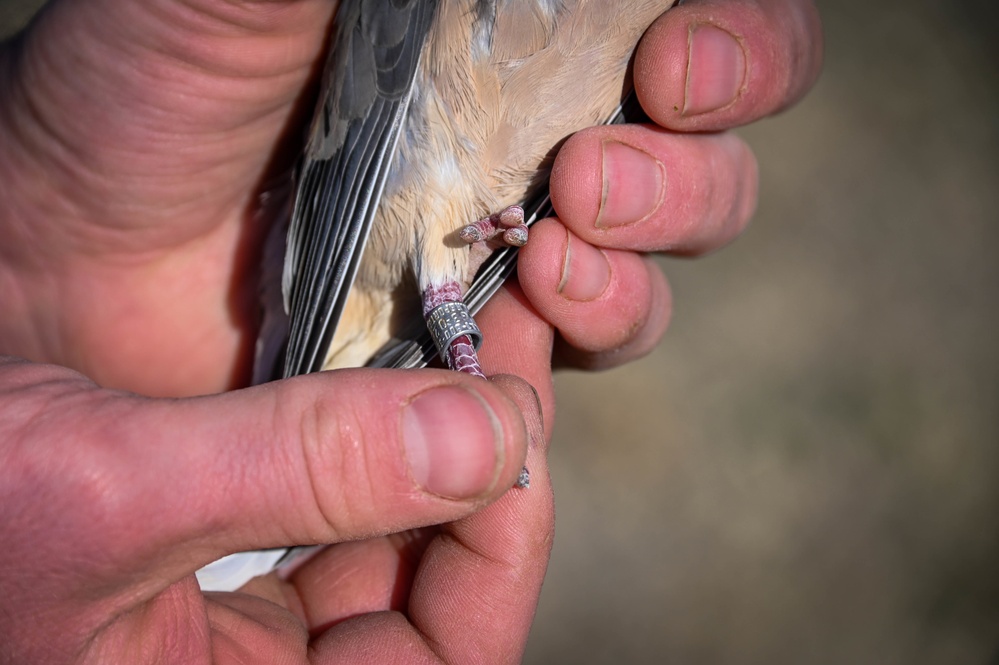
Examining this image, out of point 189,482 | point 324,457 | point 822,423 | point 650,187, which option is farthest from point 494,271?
point 822,423

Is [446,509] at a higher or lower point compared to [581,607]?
higher

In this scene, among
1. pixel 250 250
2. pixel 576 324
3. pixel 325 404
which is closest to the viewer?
pixel 325 404

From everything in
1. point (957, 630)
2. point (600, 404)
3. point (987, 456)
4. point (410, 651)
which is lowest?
point (957, 630)

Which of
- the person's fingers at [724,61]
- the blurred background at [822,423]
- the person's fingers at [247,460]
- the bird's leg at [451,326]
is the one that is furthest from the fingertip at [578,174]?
the blurred background at [822,423]

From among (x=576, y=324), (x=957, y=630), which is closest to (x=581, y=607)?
(x=957, y=630)

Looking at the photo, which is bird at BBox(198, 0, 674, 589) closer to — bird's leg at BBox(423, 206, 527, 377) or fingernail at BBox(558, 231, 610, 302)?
bird's leg at BBox(423, 206, 527, 377)

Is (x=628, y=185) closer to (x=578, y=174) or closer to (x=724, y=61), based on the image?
(x=578, y=174)

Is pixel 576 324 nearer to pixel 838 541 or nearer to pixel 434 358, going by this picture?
pixel 434 358
